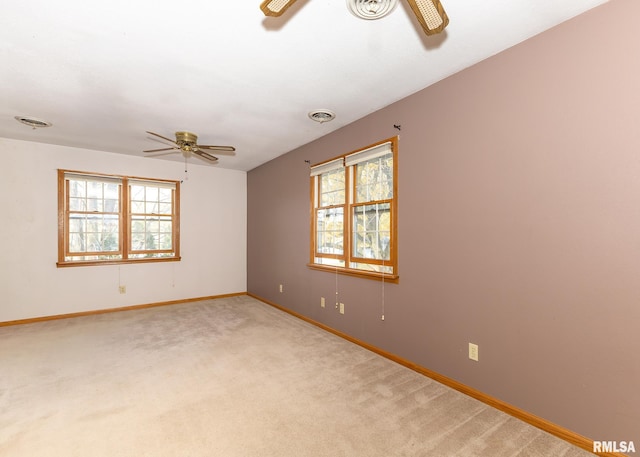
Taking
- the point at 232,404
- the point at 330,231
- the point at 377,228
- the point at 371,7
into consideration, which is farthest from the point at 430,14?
the point at 330,231

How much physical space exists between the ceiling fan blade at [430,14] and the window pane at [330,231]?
259 centimetres

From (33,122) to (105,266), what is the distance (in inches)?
90.1

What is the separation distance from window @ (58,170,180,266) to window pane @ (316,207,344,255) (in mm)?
2897

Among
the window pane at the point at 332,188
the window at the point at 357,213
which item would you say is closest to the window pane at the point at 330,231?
the window at the point at 357,213

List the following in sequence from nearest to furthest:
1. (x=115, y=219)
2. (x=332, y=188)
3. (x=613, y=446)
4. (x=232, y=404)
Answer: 1. (x=613, y=446)
2. (x=232, y=404)
3. (x=332, y=188)
4. (x=115, y=219)

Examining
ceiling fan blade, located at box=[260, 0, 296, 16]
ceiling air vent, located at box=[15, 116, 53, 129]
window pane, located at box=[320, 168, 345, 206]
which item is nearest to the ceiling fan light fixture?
ceiling fan blade, located at box=[260, 0, 296, 16]

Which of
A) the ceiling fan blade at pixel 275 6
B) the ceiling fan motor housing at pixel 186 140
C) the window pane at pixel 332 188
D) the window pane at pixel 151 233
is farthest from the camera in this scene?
the window pane at pixel 151 233

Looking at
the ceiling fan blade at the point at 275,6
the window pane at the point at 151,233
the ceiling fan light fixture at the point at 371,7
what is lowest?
the window pane at the point at 151,233

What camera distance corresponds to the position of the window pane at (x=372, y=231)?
3.17 metres

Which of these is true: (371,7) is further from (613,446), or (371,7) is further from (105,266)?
(105,266)

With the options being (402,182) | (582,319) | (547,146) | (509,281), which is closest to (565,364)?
(582,319)

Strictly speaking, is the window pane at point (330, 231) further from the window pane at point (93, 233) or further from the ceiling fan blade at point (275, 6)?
the window pane at point (93, 233)

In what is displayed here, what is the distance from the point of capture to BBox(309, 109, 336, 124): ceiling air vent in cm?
322

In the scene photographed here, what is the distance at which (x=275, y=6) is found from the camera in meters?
1.19
